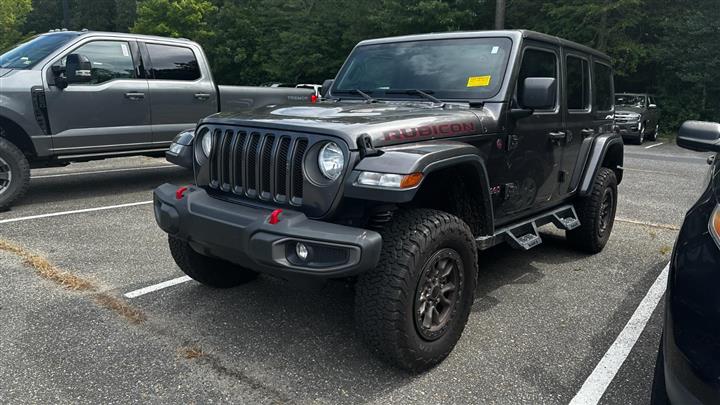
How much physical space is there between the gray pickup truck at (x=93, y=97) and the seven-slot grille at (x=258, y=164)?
Answer: 3245 millimetres

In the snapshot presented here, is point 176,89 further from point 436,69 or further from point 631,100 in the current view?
point 631,100

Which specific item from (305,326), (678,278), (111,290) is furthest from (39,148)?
(678,278)

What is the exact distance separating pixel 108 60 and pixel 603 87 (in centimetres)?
574

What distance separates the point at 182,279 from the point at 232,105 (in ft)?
14.3

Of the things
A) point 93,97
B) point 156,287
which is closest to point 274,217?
point 156,287

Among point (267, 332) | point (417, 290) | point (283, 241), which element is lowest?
point (267, 332)

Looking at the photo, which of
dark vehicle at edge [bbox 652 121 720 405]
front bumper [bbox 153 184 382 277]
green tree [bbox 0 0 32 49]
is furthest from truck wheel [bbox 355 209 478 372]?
green tree [bbox 0 0 32 49]

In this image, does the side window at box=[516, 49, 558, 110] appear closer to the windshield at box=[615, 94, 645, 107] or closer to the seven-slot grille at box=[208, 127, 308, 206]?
the seven-slot grille at box=[208, 127, 308, 206]

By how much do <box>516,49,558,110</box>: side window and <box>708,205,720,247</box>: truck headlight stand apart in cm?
181

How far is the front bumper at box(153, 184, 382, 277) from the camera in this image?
244 centimetres

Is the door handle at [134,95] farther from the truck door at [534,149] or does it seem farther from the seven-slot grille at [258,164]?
the truck door at [534,149]

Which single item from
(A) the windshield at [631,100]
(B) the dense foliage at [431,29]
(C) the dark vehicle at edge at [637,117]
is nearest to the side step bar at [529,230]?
(C) the dark vehicle at edge at [637,117]

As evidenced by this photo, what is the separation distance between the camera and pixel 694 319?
1826 millimetres

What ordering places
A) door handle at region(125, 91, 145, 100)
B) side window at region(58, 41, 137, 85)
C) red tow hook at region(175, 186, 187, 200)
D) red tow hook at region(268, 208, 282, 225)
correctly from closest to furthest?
red tow hook at region(268, 208, 282, 225), red tow hook at region(175, 186, 187, 200), side window at region(58, 41, 137, 85), door handle at region(125, 91, 145, 100)
